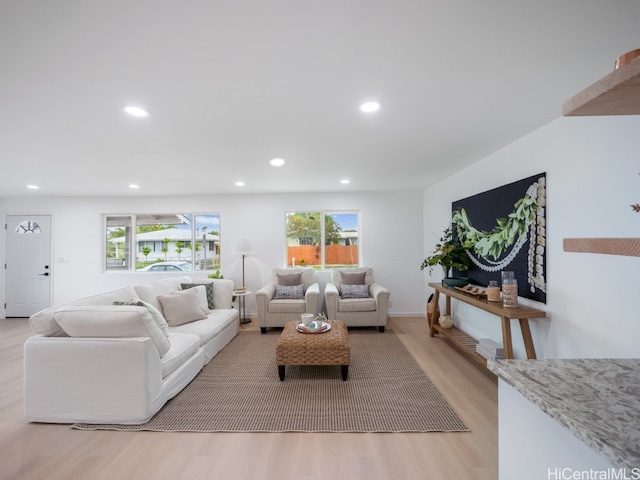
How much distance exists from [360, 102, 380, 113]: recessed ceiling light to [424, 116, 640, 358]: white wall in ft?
4.82

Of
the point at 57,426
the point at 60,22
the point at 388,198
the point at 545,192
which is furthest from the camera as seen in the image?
the point at 388,198

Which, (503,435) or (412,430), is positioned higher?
(503,435)

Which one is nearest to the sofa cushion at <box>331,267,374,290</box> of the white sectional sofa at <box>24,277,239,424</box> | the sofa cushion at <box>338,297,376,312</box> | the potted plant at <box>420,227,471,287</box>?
the sofa cushion at <box>338,297,376,312</box>

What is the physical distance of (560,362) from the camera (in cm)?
99

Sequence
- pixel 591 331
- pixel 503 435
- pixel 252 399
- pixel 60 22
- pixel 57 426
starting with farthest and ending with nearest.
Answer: pixel 252 399 < pixel 57 426 < pixel 591 331 < pixel 60 22 < pixel 503 435

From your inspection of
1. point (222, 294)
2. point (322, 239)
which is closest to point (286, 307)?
point (222, 294)

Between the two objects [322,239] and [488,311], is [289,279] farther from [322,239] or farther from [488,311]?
[488,311]

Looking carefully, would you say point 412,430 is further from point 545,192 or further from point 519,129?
point 519,129

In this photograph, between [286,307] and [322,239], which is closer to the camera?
[286,307]

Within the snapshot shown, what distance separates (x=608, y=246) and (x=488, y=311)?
215cm

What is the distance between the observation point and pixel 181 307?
11.0 feet

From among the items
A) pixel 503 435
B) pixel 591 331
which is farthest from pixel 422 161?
pixel 503 435

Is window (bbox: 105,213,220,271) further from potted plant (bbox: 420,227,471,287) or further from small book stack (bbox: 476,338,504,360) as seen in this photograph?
small book stack (bbox: 476,338,504,360)

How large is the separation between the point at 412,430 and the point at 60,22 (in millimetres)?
3062
